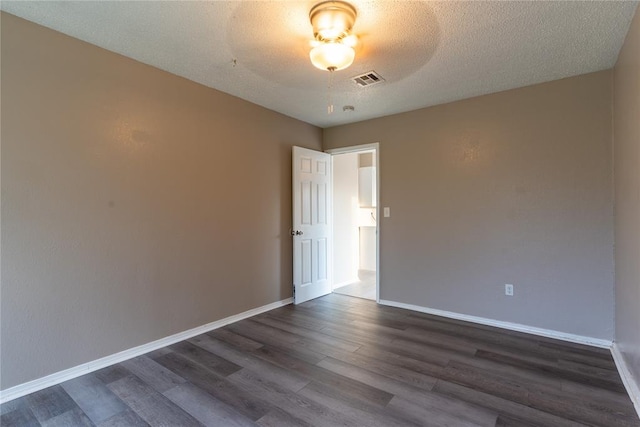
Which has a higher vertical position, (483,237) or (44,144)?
(44,144)

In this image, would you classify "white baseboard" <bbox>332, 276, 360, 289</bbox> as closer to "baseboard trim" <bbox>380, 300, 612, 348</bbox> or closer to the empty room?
the empty room

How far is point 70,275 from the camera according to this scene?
231 cm

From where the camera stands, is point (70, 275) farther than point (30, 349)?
Yes

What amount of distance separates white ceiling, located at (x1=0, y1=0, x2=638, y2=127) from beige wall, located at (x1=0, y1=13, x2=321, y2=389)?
278mm

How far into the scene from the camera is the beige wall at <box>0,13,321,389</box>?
2100 millimetres

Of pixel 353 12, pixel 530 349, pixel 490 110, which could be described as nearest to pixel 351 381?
pixel 530 349

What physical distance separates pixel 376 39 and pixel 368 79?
2.21ft

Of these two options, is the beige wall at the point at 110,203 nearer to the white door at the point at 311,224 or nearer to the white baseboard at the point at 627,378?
the white door at the point at 311,224

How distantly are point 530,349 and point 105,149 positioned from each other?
155 inches

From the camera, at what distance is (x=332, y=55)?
2100 mm

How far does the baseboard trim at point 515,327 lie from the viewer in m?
2.83

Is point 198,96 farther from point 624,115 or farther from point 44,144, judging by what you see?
point 624,115

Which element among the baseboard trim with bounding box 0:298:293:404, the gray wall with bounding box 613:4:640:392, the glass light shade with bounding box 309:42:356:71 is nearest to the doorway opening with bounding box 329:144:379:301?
the baseboard trim with bounding box 0:298:293:404

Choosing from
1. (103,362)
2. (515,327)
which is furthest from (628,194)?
(103,362)
